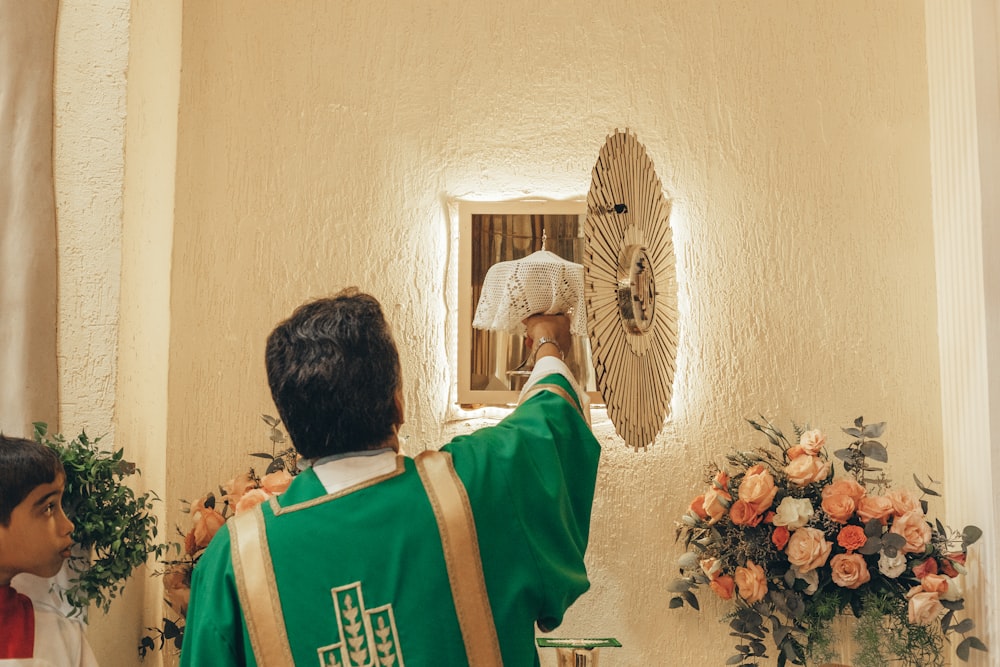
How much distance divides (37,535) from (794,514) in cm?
181

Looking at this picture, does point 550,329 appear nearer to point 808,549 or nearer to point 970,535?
point 808,549

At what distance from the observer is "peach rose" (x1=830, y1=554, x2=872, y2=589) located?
2586 mm

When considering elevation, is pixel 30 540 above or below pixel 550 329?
below

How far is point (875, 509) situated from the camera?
2619mm

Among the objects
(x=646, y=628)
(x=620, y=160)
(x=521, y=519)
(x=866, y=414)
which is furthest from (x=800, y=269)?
(x=521, y=519)

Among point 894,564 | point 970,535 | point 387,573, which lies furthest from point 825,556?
point 387,573

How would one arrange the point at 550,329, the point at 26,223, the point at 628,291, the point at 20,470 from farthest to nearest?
the point at 26,223, the point at 628,291, the point at 550,329, the point at 20,470

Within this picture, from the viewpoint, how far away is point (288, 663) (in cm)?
166

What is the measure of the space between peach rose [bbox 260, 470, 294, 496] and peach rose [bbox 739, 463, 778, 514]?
1.22 meters

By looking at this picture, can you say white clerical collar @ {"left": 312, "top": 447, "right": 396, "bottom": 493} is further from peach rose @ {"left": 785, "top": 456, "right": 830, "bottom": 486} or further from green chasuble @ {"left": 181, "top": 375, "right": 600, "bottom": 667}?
peach rose @ {"left": 785, "top": 456, "right": 830, "bottom": 486}

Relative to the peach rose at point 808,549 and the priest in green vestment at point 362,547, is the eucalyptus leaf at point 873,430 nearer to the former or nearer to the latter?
the peach rose at point 808,549

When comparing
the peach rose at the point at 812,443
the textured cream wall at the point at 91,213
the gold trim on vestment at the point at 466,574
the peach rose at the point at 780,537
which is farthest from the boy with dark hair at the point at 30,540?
the peach rose at the point at 812,443

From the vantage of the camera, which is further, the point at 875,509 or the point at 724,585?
the point at 724,585

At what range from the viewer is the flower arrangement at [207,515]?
2678mm
